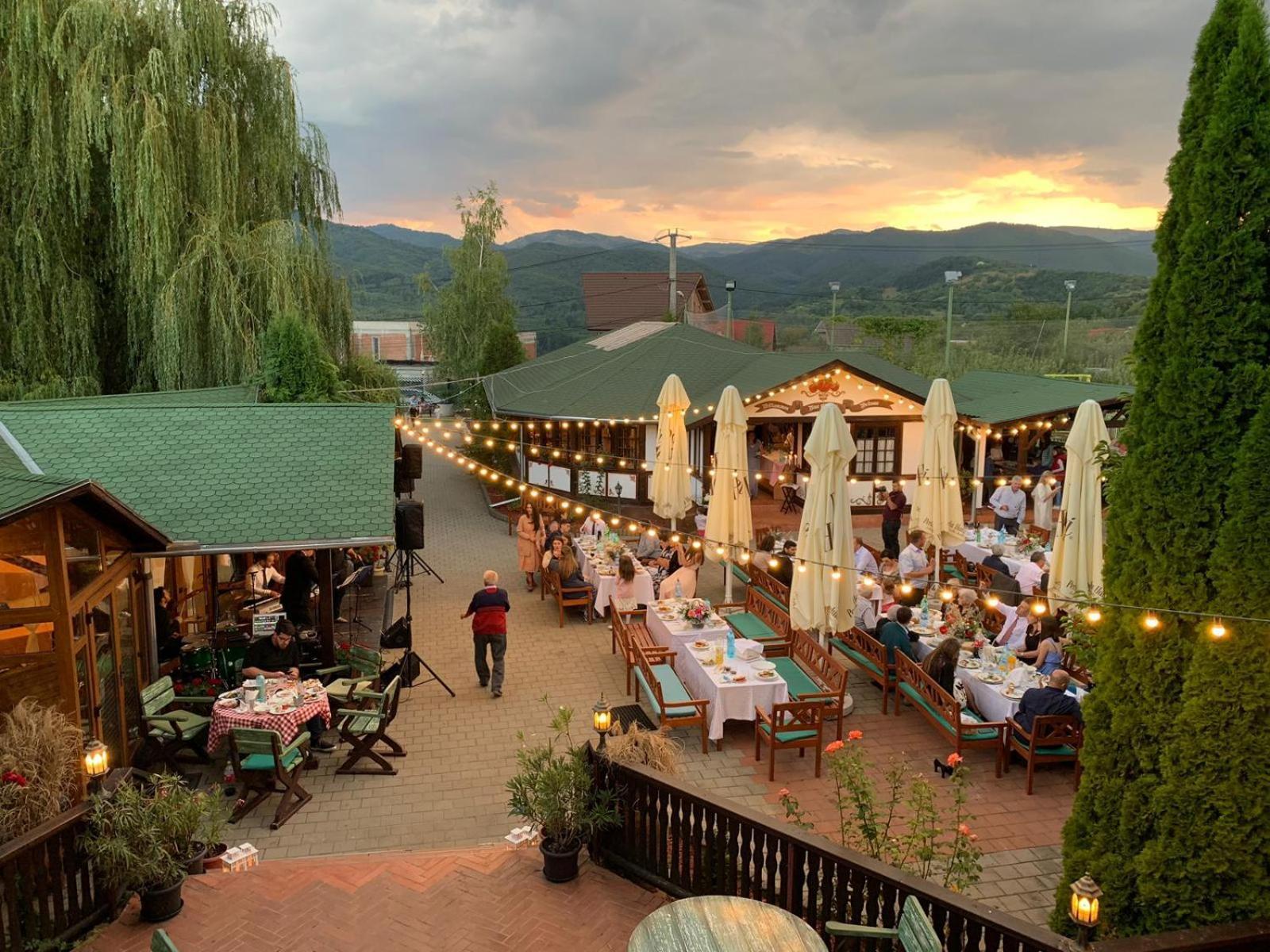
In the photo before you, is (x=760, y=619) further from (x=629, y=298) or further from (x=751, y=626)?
(x=629, y=298)

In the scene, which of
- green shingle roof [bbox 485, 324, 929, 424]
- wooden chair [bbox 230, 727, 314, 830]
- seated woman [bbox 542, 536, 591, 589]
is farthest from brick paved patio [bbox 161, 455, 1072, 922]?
green shingle roof [bbox 485, 324, 929, 424]

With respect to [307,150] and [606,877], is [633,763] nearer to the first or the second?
[606,877]

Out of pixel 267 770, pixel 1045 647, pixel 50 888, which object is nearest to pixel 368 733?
pixel 267 770

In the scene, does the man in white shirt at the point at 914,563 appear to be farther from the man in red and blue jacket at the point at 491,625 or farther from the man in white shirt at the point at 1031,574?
the man in red and blue jacket at the point at 491,625

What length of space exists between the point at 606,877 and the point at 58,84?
17.1 metres

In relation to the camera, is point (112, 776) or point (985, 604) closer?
point (112, 776)

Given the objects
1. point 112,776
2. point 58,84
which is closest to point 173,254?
point 58,84

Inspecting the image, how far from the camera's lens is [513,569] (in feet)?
59.0

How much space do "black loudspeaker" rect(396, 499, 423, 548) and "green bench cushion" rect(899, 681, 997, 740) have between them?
6313 mm

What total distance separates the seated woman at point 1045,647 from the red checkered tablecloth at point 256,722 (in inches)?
316

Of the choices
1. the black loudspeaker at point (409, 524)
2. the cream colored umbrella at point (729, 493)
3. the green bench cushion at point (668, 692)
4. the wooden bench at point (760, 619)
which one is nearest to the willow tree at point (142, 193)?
the black loudspeaker at point (409, 524)

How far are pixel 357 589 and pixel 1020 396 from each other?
17466 mm

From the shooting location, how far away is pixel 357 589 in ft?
51.5

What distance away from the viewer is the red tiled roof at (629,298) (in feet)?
181
